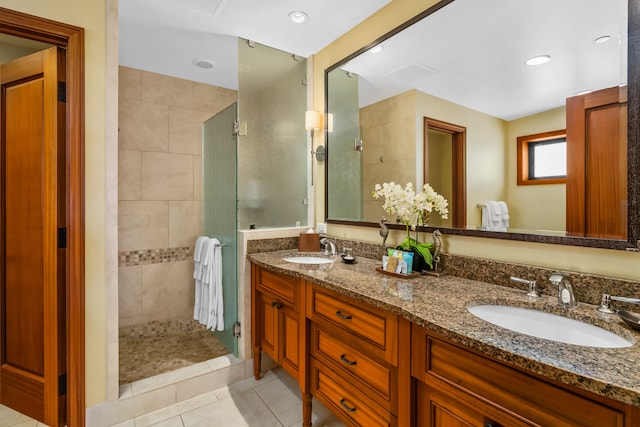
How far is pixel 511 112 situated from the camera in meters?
1.38

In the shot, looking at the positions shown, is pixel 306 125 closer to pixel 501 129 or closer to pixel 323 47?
pixel 323 47

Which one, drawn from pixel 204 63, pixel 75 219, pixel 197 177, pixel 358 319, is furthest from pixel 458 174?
pixel 197 177

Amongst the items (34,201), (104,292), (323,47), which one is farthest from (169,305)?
(323,47)

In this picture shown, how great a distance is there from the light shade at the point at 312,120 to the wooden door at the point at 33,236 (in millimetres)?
1509

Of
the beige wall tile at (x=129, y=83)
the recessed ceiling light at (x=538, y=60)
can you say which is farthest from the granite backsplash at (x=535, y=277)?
the beige wall tile at (x=129, y=83)

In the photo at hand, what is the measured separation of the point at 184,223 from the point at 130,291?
760mm

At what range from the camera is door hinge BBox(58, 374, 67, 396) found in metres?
1.70

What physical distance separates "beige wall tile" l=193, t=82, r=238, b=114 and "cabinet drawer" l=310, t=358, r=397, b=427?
267 centimetres

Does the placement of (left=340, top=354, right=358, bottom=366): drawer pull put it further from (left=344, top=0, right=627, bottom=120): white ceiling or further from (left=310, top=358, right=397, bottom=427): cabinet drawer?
(left=344, top=0, right=627, bottom=120): white ceiling

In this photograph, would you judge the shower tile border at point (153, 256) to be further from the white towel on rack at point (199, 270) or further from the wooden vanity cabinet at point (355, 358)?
the wooden vanity cabinet at point (355, 358)

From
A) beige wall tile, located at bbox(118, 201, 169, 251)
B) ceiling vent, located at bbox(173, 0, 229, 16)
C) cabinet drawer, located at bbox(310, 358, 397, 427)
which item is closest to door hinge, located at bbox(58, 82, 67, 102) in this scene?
ceiling vent, located at bbox(173, 0, 229, 16)

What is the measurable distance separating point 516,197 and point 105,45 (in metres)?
2.24

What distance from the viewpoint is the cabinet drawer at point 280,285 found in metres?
1.73

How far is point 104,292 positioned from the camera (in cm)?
172
